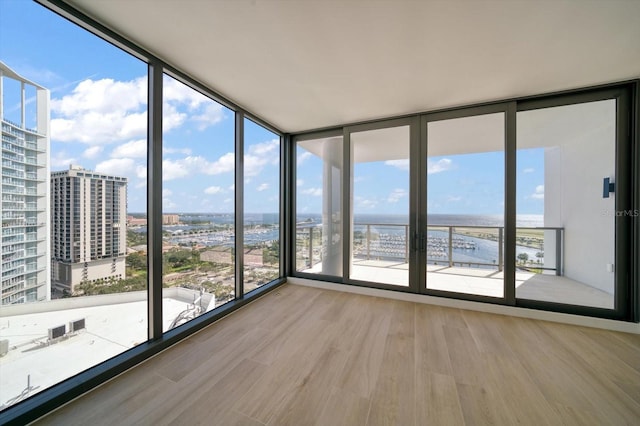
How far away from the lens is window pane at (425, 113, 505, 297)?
2.82 m

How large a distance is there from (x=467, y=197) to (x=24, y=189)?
4.24m

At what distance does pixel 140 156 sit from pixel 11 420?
176 cm

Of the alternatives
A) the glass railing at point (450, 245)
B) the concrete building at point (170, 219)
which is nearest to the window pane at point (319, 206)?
the glass railing at point (450, 245)

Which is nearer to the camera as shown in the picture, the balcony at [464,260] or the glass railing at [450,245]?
the balcony at [464,260]

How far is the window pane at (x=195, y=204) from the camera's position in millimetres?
2033

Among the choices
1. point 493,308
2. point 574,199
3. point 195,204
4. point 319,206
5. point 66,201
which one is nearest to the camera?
point 66,201

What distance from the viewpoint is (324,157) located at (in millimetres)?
3742

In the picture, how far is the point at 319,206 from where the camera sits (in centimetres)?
376

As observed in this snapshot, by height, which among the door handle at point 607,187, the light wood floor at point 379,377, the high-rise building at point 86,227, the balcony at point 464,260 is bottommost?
the light wood floor at point 379,377

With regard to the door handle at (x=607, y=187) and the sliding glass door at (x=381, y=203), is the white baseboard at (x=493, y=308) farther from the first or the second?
the door handle at (x=607, y=187)

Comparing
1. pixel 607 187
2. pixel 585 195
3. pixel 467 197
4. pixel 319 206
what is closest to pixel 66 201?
pixel 319 206

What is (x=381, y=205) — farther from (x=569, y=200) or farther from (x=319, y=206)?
(x=569, y=200)

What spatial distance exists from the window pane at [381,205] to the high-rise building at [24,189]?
3.15 meters

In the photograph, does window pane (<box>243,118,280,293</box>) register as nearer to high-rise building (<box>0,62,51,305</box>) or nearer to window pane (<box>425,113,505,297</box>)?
high-rise building (<box>0,62,51,305</box>)
